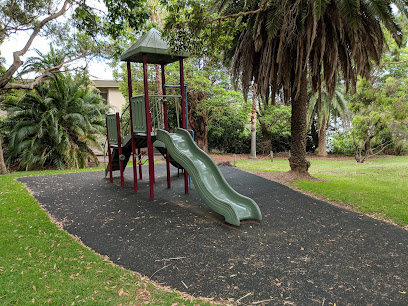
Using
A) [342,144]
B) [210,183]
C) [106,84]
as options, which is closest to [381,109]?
[342,144]

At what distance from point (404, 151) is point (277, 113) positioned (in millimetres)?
11721

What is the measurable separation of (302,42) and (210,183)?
5.18 meters

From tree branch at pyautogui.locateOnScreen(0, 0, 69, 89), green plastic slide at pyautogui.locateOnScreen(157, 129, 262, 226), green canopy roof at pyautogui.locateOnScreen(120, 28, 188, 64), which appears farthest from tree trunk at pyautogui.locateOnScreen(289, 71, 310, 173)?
tree branch at pyautogui.locateOnScreen(0, 0, 69, 89)

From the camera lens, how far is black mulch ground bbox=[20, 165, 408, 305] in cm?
334

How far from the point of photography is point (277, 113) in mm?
21047

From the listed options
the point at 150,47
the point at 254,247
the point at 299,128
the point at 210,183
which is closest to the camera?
the point at 254,247

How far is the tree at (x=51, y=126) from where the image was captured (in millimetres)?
13047

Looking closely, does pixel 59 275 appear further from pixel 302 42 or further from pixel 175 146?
pixel 302 42

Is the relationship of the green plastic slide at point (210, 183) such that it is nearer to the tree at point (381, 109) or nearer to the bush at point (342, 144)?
Result: the tree at point (381, 109)

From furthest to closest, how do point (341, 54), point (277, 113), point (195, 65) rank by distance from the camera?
point (277, 113) → point (195, 65) → point (341, 54)

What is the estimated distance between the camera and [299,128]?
986 centimetres

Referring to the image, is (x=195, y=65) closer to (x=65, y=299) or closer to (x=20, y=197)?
(x=20, y=197)

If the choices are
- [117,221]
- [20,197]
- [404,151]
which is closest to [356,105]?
[404,151]

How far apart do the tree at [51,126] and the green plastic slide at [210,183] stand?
8.47m
